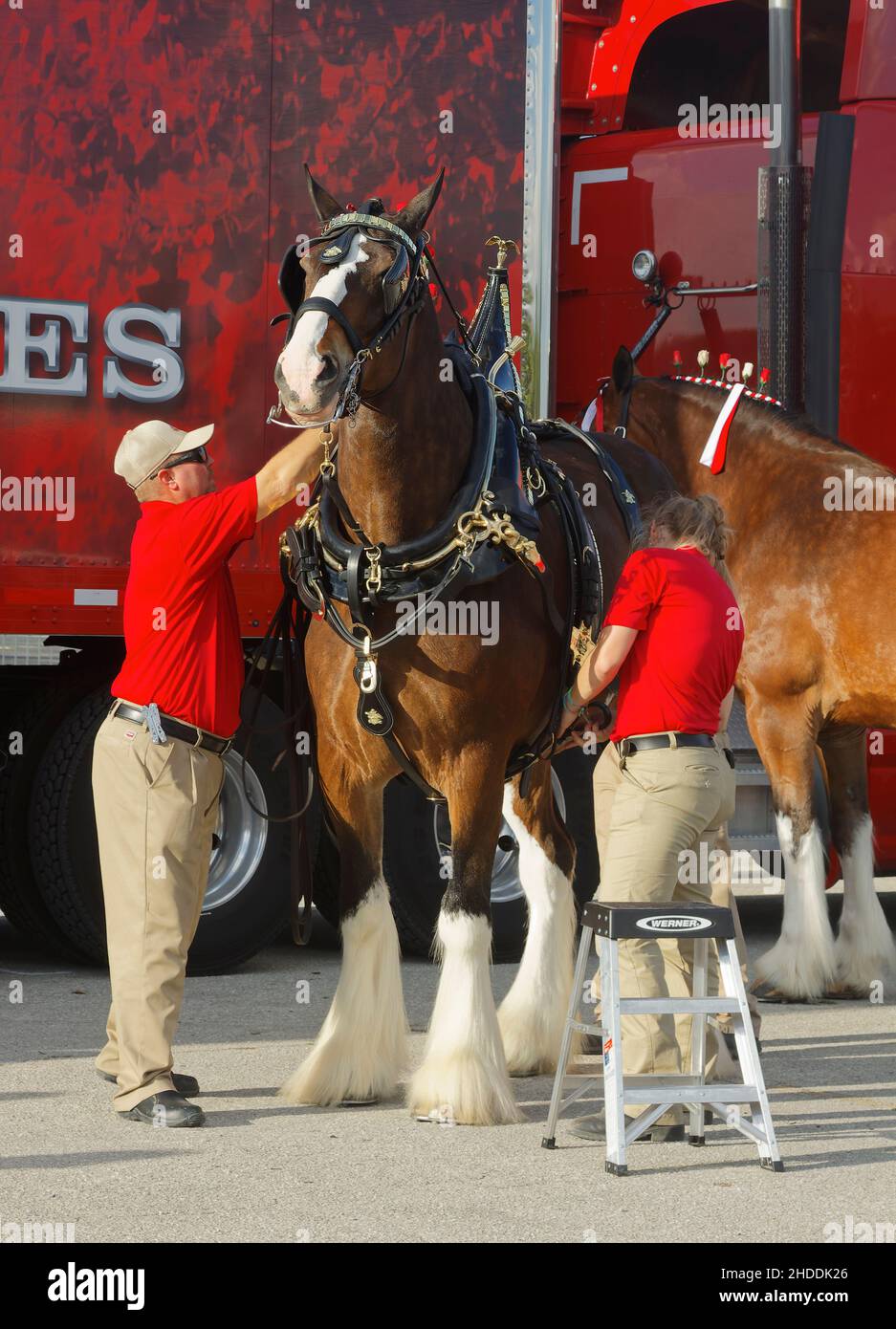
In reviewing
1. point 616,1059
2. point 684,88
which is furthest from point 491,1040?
point 684,88

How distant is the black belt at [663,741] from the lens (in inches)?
215

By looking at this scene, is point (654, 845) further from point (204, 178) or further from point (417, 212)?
point (204, 178)

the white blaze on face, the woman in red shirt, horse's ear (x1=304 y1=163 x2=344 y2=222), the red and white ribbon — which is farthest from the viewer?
the red and white ribbon

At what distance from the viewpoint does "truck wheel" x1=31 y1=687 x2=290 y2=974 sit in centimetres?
772

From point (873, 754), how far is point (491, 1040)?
3850mm

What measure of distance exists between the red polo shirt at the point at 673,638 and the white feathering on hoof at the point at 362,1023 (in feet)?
3.23

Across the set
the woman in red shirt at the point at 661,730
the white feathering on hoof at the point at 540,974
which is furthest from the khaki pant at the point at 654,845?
the white feathering on hoof at the point at 540,974

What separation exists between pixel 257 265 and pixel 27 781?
88.2 inches

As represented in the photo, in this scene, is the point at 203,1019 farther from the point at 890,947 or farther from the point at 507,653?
the point at 890,947

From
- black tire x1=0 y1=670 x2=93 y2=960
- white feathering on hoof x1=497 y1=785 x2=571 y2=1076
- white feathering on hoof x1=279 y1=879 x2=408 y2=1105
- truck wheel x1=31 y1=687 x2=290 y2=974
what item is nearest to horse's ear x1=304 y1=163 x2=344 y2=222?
white feathering on hoof x1=279 y1=879 x2=408 y2=1105

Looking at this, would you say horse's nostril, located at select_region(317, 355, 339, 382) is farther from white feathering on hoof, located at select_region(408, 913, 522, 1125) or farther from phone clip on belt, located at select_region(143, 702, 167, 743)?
white feathering on hoof, located at select_region(408, 913, 522, 1125)

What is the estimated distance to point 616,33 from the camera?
31.8 ft

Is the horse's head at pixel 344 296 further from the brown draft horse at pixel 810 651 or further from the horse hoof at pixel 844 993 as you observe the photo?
the horse hoof at pixel 844 993

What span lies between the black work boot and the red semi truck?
7.46 ft
